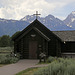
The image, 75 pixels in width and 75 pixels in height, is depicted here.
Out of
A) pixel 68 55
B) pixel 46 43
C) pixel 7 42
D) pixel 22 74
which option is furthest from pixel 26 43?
pixel 7 42

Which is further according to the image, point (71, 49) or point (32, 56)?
point (71, 49)

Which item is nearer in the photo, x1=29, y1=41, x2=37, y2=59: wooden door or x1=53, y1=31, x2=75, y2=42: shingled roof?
x1=29, y1=41, x2=37, y2=59: wooden door

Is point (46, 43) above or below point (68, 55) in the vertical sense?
above

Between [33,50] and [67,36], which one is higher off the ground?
[67,36]

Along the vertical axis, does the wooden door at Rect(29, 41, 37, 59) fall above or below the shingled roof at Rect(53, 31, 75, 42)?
below

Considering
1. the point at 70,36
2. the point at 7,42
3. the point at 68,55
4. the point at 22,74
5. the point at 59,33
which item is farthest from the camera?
the point at 7,42

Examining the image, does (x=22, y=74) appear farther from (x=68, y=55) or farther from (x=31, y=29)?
(x=68, y=55)

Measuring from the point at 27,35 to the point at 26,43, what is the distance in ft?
3.88

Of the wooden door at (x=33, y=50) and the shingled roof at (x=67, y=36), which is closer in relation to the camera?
the wooden door at (x=33, y=50)

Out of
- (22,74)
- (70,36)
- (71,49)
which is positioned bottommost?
(22,74)

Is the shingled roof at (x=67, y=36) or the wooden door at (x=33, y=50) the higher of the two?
the shingled roof at (x=67, y=36)

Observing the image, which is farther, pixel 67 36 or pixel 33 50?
pixel 67 36

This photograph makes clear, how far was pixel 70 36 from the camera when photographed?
1093 inches

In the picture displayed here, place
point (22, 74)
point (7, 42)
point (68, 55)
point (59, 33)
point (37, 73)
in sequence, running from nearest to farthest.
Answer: point (37, 73) < point (22, 74) < point (68, 55) < point (59, 33) < point (7, 42)
